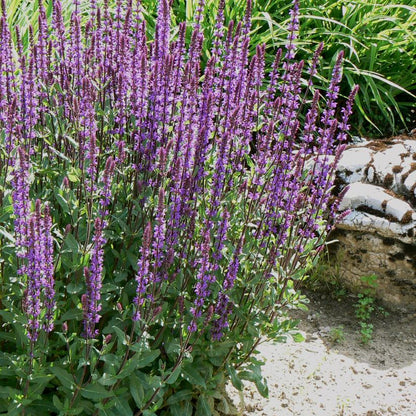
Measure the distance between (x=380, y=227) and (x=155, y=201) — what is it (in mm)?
2642

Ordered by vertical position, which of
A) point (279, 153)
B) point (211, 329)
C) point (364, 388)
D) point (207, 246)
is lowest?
point (364, 388)

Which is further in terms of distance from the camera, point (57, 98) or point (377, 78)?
point (377, 78)

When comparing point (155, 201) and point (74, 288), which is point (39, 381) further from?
point (155, 201)

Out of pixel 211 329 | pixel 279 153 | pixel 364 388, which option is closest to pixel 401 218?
pixel 364 388

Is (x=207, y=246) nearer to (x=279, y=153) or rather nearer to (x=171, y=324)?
(x=171, y=324)

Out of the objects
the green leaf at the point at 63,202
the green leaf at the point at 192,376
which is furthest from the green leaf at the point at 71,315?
the green leaf at the point at 192,376

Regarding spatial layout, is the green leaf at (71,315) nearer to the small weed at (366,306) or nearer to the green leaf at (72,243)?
the green leaf at (72,243)

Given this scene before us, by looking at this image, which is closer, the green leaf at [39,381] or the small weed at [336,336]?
the green leaf at [39,381]

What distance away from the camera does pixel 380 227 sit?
4.74 m

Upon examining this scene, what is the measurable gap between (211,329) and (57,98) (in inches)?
64.9

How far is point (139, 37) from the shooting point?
3145 millimetres

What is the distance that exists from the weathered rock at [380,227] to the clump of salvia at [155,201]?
1.63 m

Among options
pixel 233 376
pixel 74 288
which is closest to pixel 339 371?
pixel 233 376

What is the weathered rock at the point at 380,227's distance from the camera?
475 cm
